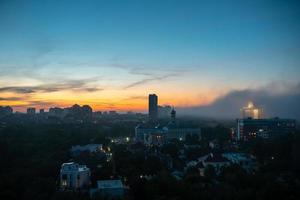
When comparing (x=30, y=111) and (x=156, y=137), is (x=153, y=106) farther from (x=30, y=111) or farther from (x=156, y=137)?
(x=156, y=137)

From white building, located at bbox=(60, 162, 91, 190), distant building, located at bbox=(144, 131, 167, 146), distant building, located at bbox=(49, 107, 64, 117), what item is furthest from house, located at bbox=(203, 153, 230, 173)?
distant building, located at bbox=(49, 107, 64, 117)

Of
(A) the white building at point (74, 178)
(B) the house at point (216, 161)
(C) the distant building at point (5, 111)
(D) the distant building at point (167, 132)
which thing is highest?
(C) the distant building at point (5, 111)

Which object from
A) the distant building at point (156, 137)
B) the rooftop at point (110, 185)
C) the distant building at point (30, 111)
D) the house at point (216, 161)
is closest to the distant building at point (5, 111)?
the distant building at point (30, 111)

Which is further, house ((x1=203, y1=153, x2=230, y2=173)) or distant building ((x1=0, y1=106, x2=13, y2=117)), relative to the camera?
distant building ((x1=0, y1=106, x2=13, y2=117))

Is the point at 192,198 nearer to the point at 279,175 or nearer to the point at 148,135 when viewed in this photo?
the point at 279,175

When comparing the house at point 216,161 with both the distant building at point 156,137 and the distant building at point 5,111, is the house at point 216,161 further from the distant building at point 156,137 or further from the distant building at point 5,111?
the distant building at point 5,111

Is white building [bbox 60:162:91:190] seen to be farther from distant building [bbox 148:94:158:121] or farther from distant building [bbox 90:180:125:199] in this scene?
distant building [bbox 148:94:158:121]
